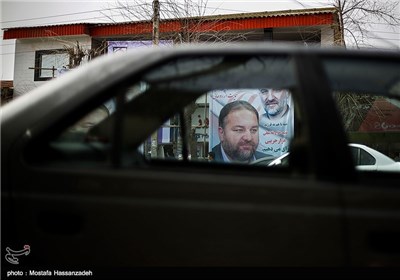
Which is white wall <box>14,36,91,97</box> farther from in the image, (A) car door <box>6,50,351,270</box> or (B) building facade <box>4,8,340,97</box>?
(A) car door <box>6,50,351,270</box>

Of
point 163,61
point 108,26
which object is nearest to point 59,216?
point 163,61

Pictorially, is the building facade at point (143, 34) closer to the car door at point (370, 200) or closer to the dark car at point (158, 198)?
the car door at point (370, 200)

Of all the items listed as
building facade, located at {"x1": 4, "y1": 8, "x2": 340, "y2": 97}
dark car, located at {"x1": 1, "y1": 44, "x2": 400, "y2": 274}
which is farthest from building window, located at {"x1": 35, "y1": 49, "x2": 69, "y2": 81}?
dark car, located at {"x1": 1, "y1": 44, "x2": 400, "y2": 274}

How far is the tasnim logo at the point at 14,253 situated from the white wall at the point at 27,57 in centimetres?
1735

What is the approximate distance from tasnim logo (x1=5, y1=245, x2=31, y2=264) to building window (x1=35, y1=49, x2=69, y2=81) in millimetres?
16911

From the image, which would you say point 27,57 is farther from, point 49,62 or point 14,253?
point 14,253

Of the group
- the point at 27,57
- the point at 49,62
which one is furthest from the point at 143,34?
the point at 27,57

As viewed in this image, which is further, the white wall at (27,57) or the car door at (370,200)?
the white wall at (27,57)

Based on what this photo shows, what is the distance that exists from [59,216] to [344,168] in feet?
3.46

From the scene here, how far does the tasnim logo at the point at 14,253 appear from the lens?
1.39m

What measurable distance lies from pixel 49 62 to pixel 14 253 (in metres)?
18.4

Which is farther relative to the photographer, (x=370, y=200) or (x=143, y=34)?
(x=143, y=34)

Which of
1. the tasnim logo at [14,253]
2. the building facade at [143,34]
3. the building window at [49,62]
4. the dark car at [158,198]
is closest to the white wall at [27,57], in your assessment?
the building facade at [143,34]

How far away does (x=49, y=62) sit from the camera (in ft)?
59.7
